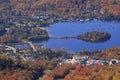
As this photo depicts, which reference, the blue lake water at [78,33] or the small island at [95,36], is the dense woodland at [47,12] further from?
the small island at [95,36]

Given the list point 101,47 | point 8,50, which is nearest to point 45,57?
point 8,50

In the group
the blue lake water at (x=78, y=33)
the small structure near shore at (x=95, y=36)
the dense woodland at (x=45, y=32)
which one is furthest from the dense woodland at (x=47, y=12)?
the small structure near shore at (x=95, y=36)

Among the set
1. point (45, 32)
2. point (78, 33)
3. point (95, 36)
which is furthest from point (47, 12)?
point (95, 36)

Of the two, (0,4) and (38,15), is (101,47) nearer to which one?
(38,15)

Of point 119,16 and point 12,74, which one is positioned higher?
point 12,74

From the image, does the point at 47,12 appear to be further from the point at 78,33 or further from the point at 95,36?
the point at 95,36

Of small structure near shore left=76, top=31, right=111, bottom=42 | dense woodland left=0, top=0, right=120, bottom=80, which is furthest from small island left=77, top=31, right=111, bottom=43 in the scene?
dense woodland left=0, top=0, right=120, bottom=80
